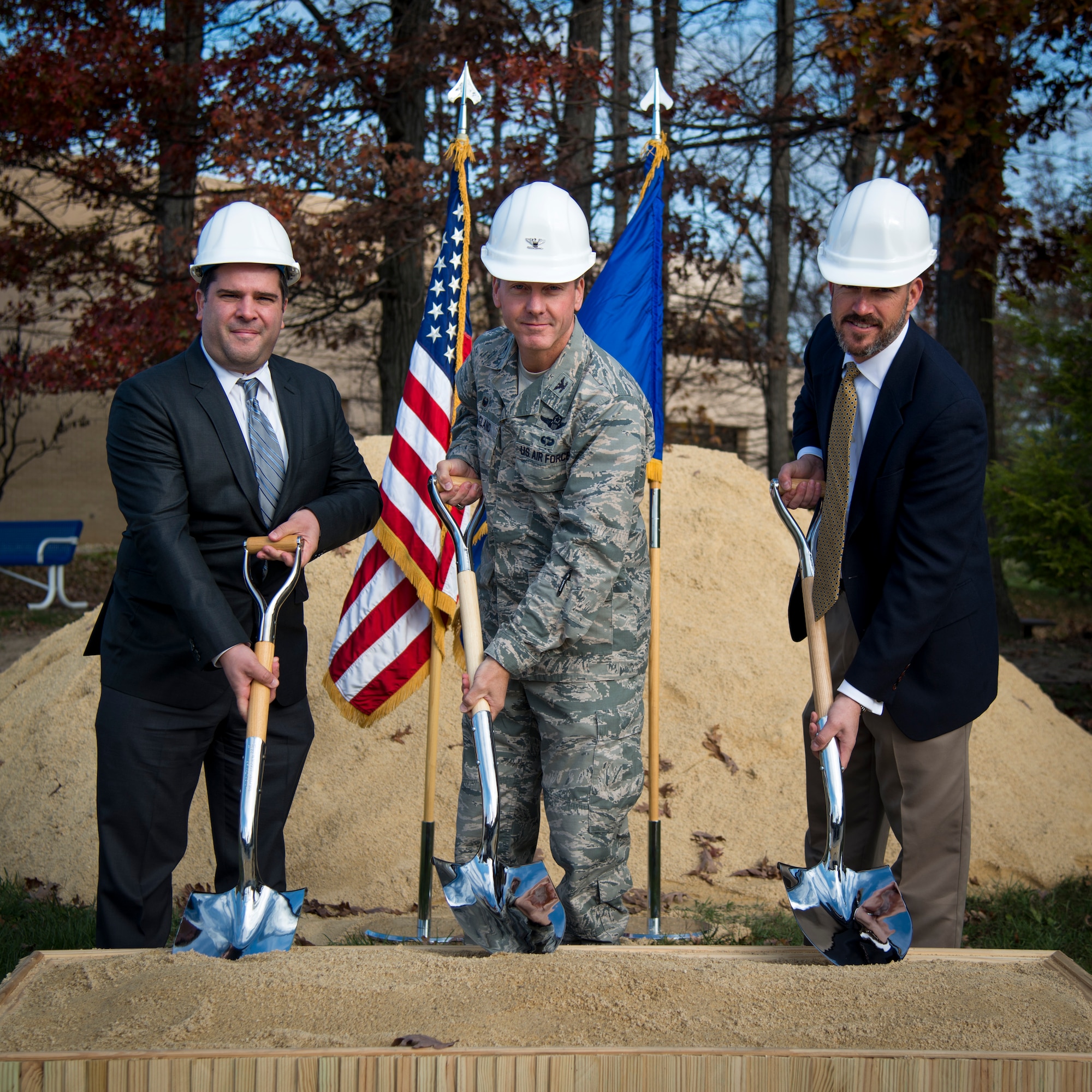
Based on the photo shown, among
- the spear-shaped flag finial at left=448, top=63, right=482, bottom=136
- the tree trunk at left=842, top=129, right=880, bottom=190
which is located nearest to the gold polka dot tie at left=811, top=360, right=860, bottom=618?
the spear-shaped flag finial at left=448, top=63, right=482, bottom=136

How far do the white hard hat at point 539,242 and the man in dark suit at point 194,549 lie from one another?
71cm

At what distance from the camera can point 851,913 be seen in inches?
105

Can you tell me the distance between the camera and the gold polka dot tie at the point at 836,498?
297 centimetres

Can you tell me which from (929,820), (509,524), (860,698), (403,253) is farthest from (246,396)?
(403,253)

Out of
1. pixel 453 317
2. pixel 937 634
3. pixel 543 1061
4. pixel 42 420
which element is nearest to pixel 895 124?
pixel 453 317

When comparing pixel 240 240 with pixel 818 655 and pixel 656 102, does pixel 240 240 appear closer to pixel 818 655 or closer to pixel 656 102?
pixel 818 655

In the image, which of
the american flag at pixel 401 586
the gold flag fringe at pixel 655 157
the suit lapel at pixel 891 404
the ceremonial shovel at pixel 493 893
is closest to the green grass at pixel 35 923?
the american flag at pixel 401 586

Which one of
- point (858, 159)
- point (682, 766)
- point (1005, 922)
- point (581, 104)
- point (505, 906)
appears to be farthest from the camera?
point (858, 159)

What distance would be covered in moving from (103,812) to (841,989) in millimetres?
2058

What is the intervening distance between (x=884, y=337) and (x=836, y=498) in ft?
1.48

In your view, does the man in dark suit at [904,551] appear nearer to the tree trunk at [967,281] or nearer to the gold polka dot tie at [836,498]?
the gold polka dot tie at [836,498]

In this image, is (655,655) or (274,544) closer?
(274,544)

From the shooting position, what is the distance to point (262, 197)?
8.74 meters

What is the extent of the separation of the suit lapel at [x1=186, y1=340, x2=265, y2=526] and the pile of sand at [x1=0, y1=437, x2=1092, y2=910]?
7.64ft
